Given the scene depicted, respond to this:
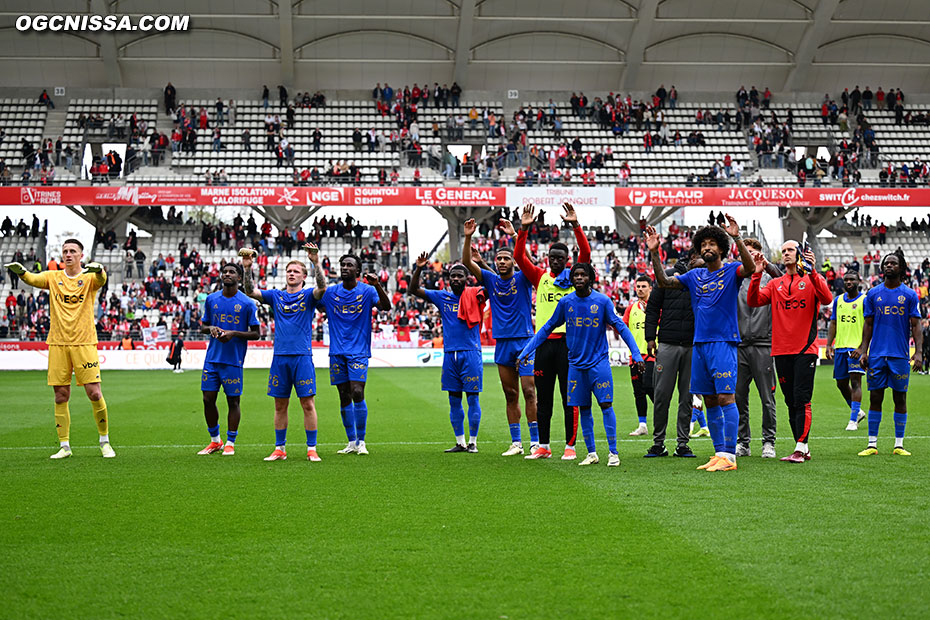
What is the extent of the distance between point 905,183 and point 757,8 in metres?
10.2

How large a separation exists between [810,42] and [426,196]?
20.6 m

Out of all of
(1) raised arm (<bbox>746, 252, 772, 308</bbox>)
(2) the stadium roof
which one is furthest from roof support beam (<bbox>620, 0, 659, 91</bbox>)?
(1) raised arm (<bbox>746, 252, 772, 308</bbox>)

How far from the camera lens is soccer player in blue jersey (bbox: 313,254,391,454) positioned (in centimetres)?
1041

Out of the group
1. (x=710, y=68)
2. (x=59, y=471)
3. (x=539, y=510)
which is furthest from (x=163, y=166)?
(x=539, y=510)

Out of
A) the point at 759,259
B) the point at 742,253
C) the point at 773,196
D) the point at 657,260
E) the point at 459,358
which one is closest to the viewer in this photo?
the point at 742,253

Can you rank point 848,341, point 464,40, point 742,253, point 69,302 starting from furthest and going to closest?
point 464,40 → point 848,341 → point 69,302 → point 742,253

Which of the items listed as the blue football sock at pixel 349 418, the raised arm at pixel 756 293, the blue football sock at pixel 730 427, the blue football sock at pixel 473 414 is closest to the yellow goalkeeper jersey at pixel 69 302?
the blue football sock at pixel 349 418

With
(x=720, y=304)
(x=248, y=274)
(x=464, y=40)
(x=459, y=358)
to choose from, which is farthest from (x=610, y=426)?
(x=464, y=40)

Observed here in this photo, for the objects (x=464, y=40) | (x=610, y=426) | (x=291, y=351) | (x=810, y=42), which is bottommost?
(x=610, y=426)

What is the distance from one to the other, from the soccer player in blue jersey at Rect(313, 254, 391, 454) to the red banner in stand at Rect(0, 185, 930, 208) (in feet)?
93.9

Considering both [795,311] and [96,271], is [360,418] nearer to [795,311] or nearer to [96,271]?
[96,271]

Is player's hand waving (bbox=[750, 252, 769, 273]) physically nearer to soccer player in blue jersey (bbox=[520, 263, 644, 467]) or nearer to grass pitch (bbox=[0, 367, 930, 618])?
soccer player in blue jersey (bbox=[520, 263, 644, 467])

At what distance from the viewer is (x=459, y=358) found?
10.7 metres

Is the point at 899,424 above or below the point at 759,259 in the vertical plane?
below
